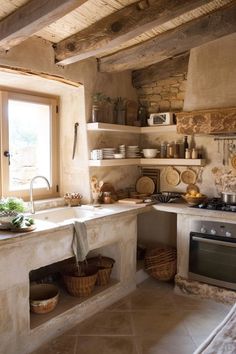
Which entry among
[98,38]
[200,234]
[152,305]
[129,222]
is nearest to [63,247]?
[129,222]

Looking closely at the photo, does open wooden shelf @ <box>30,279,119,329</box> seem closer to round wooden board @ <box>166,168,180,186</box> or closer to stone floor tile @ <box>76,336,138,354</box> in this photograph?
stone floor tile @ <box>76,336,138,354</box>

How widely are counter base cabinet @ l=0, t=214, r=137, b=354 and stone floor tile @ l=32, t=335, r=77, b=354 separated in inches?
1.8

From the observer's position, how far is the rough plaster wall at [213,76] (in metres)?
3.35

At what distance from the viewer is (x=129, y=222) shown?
137 inches

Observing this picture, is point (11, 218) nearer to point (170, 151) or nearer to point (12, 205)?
point (12, 205)

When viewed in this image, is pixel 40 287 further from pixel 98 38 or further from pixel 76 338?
pixel 98 38

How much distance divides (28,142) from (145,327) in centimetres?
222

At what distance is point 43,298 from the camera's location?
2967mm

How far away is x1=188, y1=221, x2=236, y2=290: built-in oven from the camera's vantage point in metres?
3.18

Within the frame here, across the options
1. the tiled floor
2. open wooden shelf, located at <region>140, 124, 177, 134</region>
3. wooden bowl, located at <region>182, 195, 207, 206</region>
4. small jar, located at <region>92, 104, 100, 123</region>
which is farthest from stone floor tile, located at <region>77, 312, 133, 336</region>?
open wooden shelf, located at <region>140, 124, 177, 134</region>

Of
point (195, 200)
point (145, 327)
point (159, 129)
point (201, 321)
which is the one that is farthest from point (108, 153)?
point (201, 321)

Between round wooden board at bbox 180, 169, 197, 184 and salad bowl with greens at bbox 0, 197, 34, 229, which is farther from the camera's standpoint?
round wooden board at bbox 180, 169, 197, 184

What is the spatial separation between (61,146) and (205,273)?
215cm

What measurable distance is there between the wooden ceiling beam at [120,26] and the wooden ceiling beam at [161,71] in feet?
4.12
